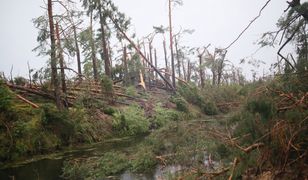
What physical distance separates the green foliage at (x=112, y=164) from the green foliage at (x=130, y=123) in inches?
306

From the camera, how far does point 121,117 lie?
19.9 m

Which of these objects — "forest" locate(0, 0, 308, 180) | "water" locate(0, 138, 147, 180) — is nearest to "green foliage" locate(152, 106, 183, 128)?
"forest" locate(0, 0, 308, 180)

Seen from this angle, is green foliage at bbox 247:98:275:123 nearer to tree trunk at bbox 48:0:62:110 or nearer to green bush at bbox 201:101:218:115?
tree trunk at bbox 48:0:62:110

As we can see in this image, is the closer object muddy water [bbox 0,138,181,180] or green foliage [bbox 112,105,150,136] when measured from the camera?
muddy water [bbox 0,138,181,180]

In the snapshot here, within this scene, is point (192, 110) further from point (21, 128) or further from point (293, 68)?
point (293, 68)

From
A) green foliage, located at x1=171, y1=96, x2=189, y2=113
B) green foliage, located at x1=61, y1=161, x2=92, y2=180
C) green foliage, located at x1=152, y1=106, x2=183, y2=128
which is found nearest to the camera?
green foliage, located at x1=61, y1=161, x2=92, y2=180

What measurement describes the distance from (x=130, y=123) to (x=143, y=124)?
36.6 inches

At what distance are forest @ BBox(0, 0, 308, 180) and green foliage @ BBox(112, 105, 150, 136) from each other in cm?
6

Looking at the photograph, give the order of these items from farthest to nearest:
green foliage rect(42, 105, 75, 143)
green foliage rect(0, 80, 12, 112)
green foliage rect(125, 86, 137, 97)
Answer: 1. green foliage rect(125, 86, 137, 97)
2. green foliage rect(42, 105, 75, 143)
3. green foliage rect(0, 80, 12, 112)

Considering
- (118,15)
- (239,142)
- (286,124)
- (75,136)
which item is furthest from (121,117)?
(286,124)

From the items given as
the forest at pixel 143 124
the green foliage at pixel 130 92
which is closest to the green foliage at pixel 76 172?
the forest at pixel 143 124

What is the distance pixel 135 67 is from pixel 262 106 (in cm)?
2762

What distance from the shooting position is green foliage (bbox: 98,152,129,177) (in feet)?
33.5

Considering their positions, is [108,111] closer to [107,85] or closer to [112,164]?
[107,85]
